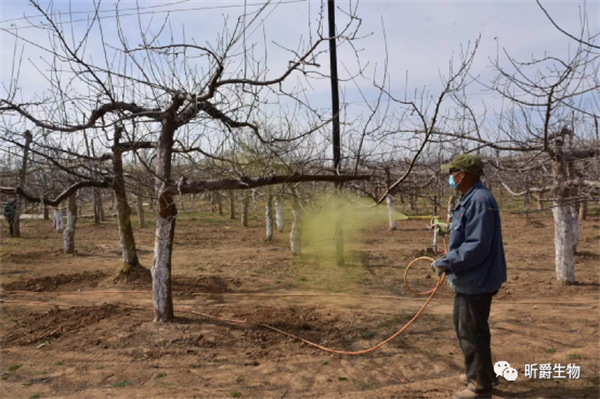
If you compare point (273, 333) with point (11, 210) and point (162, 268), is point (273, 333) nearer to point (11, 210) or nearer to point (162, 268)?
point (162, 268)

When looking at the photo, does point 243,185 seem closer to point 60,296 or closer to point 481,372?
point 481,372

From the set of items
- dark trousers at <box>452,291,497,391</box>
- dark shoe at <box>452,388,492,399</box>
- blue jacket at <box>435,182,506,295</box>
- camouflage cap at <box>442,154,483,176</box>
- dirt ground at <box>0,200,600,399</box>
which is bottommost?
dirt ground at <box>0,200,600,399</box>

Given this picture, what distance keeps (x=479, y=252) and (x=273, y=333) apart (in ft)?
10.4

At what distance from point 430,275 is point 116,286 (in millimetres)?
6401

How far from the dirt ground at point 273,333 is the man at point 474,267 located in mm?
419

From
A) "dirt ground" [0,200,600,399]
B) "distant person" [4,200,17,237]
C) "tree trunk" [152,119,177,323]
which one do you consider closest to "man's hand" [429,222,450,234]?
"dirt ground" [0,200,600,399]

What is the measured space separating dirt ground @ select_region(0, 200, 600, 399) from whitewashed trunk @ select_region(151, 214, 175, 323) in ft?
0.67

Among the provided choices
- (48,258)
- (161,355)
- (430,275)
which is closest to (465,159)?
(161,355)

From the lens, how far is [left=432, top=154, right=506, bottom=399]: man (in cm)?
343

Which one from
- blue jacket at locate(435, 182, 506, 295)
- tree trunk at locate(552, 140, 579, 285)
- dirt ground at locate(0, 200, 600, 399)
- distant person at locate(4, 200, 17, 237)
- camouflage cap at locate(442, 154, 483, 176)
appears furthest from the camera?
tree trunk at locate(552, 140, 579, 285)

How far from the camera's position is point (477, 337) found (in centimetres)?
356

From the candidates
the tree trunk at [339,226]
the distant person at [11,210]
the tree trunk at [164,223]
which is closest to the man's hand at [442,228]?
the tree trunk at [164,223]

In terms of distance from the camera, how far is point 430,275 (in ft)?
32.5

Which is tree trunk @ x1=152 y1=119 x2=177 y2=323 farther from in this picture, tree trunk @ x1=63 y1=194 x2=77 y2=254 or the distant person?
tree trunk @ x1=63 y1=194 x2=77 y2=254
